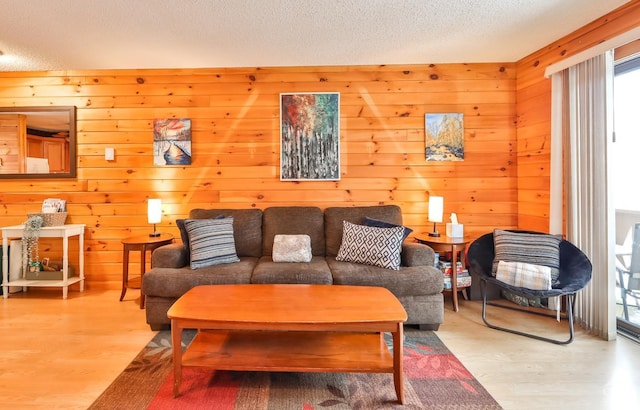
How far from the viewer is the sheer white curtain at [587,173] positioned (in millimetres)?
2361

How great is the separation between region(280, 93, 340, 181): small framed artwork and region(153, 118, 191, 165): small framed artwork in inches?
40.4

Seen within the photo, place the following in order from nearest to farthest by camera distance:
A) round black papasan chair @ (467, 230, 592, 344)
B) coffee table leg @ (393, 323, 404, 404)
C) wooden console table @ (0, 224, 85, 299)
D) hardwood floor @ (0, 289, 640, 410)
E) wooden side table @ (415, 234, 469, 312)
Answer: coffee table leg @ (393, 323, 404, 404)
hardwood floor @ (0, 289, 640, 410)
round black papasan chair @ (467, 230, 592, 344)
wooden side table @ (415, 234, 469, 312)
wooden console table @ (0, 224, 85, 299)

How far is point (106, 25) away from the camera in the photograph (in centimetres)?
251

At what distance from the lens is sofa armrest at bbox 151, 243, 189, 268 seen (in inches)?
102

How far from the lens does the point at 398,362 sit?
161 centimetres

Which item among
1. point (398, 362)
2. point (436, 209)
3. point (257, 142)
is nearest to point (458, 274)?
point (436, 209)

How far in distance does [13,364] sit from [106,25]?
8.15ft

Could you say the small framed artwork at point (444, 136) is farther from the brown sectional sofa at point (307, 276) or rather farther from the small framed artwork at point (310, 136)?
the brown sectional sofa at point (307, 276)

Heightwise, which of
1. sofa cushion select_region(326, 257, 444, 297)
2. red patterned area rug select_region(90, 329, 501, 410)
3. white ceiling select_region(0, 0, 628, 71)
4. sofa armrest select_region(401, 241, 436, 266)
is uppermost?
white ceiling select_region(0, 0, 628, 71)

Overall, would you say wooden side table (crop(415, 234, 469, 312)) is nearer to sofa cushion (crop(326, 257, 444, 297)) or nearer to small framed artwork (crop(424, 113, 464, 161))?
sofa cushion (crop(326, 257, 444, 297))

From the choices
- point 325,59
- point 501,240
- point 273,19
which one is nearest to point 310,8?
point 273,19

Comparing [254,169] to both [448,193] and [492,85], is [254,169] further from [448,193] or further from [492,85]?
[492,85]

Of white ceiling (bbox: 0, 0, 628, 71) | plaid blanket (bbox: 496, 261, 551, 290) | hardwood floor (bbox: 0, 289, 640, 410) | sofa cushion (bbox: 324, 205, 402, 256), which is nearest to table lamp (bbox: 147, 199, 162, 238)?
hardwood floor (bbox: 0, 289, 640, 410)

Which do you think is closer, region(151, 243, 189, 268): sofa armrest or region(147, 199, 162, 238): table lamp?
region(151, 243, 189, 268): sofa armrest
